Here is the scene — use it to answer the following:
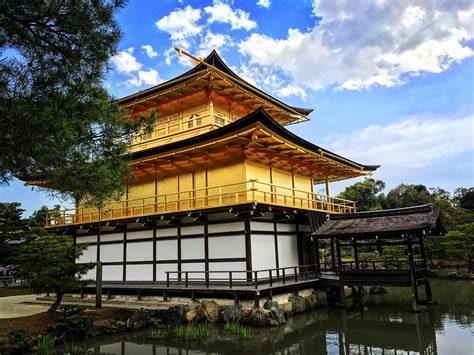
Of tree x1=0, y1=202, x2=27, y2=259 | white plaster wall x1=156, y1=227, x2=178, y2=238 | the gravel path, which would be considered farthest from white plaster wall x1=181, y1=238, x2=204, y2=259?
tree x1=0, y1=202, x2=27, y2=259

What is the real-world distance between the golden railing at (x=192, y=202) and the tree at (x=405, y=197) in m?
27.8

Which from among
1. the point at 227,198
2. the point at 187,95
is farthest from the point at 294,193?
the point at 187,95

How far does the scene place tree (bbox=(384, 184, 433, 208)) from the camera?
4578 centimetres

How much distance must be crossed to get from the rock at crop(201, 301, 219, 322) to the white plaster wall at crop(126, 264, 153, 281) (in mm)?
5119

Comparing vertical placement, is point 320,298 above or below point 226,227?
below

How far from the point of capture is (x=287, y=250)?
1791 cm

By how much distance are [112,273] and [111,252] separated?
3.63 feet

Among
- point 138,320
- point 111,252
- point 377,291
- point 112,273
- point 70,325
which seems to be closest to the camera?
point 70,325

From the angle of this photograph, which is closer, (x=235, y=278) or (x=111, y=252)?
(x=235, y=278)

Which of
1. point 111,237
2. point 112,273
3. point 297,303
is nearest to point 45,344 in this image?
point 297,303

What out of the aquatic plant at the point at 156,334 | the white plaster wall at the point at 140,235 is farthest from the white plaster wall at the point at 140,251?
the aquatic plant at the point at 156,334

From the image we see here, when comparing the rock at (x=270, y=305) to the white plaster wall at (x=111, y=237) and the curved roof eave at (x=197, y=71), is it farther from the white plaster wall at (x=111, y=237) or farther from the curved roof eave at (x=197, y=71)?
the curved roof eave at (x=197, y=71)

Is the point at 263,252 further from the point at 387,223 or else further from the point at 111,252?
the point at 111,252

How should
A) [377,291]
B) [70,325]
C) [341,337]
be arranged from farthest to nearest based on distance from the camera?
[377,291] < [70,325] < [341,337]
